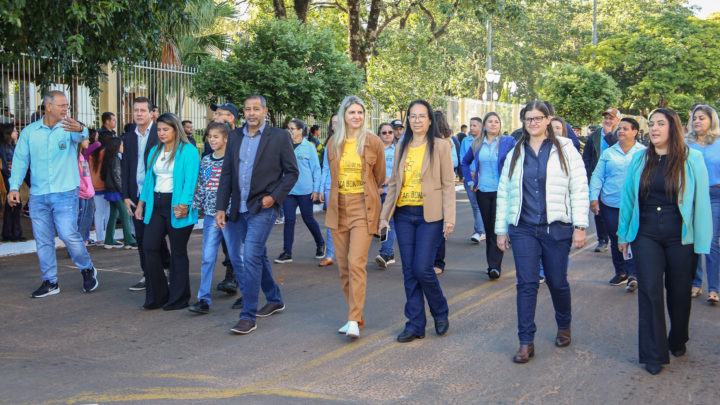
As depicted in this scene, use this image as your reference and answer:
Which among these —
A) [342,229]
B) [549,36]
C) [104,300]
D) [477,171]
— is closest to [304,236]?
[477,171]

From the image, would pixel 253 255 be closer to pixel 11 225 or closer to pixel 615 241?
pixel 615 241

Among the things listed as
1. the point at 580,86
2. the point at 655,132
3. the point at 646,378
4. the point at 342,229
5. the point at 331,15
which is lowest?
the point at 646,378

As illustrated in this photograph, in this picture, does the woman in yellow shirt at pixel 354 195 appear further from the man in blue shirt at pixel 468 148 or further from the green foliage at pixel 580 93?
the green foliage at pixel 580 93

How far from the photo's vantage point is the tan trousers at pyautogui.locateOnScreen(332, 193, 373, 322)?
616cm

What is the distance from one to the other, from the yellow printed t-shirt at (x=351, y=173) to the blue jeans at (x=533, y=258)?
1.43 meters

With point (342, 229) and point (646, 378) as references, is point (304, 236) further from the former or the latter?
point (646, 378)

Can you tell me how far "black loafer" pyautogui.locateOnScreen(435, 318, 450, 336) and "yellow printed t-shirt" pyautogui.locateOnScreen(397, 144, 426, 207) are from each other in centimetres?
107

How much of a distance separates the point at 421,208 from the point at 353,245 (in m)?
0.67

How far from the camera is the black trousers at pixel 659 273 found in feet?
17.5

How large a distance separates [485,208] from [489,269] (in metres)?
0.86

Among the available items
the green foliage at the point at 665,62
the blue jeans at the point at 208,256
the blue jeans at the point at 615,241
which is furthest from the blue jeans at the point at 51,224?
the green foliage at the point at 665,62

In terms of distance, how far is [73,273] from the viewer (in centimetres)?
917

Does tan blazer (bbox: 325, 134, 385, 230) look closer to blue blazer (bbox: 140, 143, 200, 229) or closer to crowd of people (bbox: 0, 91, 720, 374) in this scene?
crowd of people (bbox: 0, 91, 720, 374)

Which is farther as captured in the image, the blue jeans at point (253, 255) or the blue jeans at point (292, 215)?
the blue jeans at point (292, 215)
